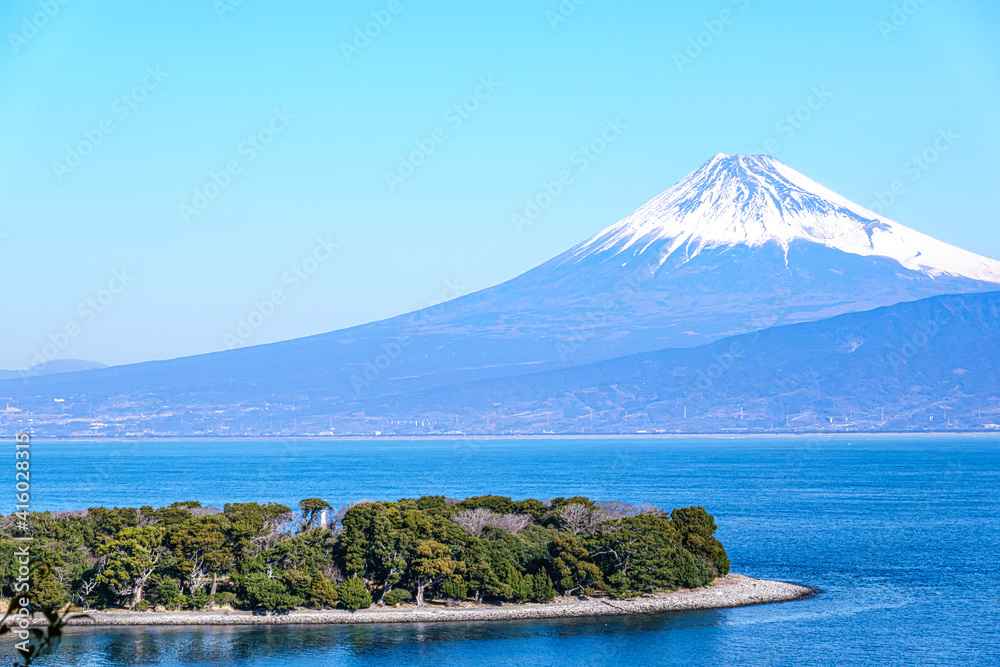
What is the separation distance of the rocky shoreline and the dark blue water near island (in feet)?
2.36

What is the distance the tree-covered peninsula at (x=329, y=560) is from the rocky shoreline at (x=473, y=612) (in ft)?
1.78

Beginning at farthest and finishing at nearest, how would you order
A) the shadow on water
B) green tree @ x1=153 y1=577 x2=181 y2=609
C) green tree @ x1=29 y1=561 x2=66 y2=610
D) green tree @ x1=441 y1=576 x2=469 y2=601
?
green tree @ x1=441 y1=576 x2=469 y2=601, green tree @ x1=153 y1=577 x2=181 y2=609, green tree @ x1=29 y1=561 x2=66 y2=610, the shadow on water

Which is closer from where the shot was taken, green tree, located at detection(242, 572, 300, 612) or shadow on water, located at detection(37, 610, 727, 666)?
shadow on water, located at detection(37, 610, 727, 666)

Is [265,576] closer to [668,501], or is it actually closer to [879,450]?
[668,501]

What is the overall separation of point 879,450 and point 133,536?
152 m

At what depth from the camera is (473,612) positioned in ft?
130

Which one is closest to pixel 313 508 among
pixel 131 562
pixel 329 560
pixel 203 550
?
pixel 329 560

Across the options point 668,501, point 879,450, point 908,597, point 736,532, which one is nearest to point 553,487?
point 668,501

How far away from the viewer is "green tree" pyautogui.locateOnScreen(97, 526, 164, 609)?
39.8 m

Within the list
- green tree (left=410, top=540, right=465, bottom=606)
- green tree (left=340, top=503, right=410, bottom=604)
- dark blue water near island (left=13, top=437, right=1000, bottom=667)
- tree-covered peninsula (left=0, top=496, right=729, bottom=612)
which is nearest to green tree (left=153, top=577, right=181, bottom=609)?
tree-covered peninsula (left=0, top=496, right=729, bottom=612)

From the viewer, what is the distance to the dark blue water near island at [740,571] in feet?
115

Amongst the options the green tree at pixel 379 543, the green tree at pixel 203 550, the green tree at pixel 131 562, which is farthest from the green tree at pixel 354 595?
the green tree at pixel 131 562

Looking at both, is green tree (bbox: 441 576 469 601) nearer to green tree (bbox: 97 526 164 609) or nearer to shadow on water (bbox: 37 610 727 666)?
shadow on water (bbox: 37 610 727 666)

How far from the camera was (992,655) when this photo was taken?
3488 cm
